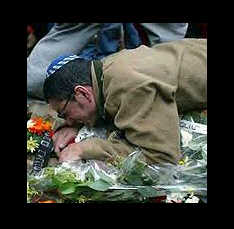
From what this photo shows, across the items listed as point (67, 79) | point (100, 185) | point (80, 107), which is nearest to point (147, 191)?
point (100, 185)

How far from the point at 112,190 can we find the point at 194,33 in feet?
3.56

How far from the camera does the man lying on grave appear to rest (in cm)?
290

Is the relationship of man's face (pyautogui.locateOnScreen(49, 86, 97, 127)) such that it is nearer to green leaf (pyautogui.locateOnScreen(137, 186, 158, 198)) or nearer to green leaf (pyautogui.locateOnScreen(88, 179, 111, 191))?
green leaf (pyautogui.locateOnScreen(88, 179, 111, 191))

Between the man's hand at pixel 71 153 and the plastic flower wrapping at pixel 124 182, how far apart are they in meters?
0.05

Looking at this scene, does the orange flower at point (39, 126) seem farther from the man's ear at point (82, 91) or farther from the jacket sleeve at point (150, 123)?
the jacket sleeve at point (150, 123)

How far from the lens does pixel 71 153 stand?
10.00ft

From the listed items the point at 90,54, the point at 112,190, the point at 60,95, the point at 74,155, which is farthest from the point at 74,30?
the point at 112,190

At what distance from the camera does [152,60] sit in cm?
304

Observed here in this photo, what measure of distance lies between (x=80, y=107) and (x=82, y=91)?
0.09m

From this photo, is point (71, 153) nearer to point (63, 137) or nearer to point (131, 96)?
point (63, 137)

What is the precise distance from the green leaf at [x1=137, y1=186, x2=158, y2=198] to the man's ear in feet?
1.79

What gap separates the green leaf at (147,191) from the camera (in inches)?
113

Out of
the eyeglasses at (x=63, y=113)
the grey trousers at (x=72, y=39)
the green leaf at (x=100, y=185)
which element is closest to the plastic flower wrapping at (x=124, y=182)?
the green leaf at (x=100, y=185)
